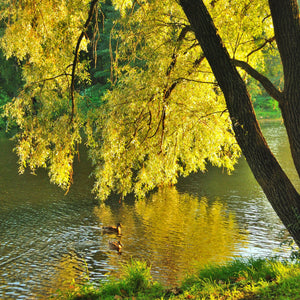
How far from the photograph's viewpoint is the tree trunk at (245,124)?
5.73m

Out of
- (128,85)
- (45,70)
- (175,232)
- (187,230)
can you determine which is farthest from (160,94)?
(187,230)

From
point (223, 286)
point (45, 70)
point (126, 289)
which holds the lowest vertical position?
point (126, 289)

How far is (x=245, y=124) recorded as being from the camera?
231 inches

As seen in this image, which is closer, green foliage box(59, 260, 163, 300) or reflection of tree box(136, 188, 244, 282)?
green foliage box(59, 260, 163, 300)

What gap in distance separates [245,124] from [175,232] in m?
7.13

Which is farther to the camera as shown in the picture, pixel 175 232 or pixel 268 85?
pixel 175 232

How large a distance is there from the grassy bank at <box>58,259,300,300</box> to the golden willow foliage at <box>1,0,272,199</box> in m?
2.86

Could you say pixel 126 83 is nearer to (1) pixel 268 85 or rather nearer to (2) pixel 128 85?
(2) pixel 128 85

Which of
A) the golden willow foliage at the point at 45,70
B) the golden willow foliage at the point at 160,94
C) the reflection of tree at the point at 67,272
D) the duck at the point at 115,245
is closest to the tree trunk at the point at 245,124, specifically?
the golden willow foliage at the point at 160,94

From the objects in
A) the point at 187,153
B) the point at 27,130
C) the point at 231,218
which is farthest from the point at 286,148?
the point at 27,130

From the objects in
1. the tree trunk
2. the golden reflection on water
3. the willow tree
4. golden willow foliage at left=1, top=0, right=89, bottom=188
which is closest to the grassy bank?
Result: the tree trunk

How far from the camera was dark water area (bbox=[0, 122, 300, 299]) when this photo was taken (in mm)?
9656

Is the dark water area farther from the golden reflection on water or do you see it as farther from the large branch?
the large branch

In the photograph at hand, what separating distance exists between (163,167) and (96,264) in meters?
2.76
